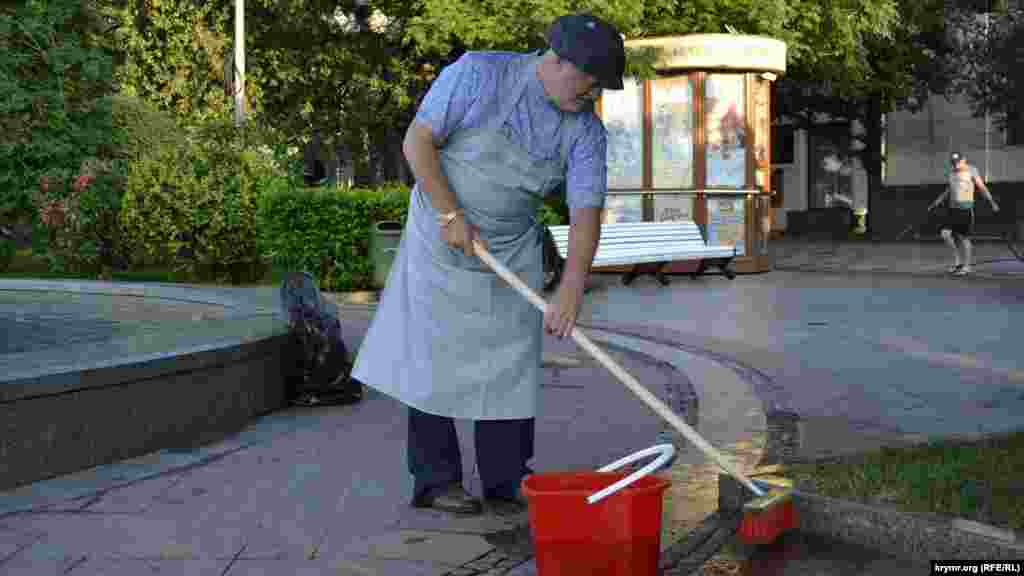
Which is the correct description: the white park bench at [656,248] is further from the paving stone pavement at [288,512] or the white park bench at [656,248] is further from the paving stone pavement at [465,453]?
the paving stone pavement at [288,512]

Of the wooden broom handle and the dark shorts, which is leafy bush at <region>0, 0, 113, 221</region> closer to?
the dark shorts

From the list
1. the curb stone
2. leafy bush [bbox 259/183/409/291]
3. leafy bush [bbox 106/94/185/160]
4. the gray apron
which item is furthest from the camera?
leafy bush [bbox 106/94/185/160]

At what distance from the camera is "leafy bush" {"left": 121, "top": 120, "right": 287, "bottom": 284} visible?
619 inches

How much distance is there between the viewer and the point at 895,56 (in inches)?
1136

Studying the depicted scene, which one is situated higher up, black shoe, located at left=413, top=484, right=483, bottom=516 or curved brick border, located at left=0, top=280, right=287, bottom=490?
curved brick border, located at left=0, top=280, right=287, bottom=490

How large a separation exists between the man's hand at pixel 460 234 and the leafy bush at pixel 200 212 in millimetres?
11532

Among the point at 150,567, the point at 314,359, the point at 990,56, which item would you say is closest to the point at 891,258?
the point at 990,56

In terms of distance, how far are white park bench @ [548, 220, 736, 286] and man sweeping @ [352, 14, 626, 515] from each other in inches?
459

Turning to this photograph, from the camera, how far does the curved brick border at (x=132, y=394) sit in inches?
210

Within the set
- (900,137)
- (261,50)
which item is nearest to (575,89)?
(261,50)

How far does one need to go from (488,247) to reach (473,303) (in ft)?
0.65

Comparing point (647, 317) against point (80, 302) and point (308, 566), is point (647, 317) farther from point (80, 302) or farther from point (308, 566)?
point (308, 566)

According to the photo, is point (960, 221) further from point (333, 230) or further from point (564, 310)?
point (564, 310)

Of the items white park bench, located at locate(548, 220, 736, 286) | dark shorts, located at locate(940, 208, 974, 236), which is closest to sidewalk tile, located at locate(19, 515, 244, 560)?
white park bench, located at locate(548, 220, 736, 286)
